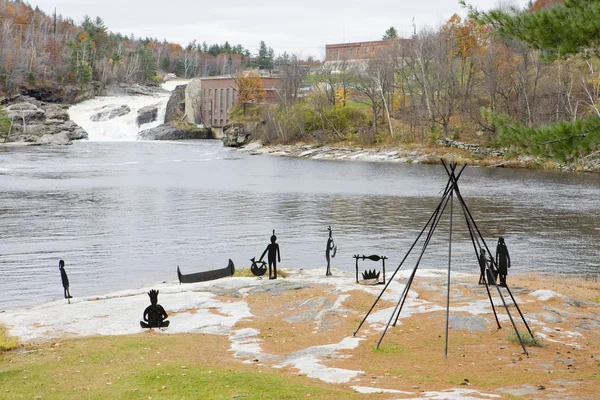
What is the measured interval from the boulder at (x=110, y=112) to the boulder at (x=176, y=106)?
24.5 feet

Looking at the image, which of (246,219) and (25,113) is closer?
(246,219)

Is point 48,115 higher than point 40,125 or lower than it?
higher

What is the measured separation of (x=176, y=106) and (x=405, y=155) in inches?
2366

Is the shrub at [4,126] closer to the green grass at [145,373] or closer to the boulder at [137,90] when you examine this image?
the boulder at [137,90]

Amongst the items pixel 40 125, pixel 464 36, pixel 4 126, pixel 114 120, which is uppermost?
pixel 464 36

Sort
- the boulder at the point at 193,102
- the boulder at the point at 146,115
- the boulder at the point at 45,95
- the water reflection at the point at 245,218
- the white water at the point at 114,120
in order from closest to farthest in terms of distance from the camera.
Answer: the water reflection at the point at 245,218, the white water at the point at 114,120, the boulder at the point at 146,115, the boulder at the point at 193,102, the boulder at the point at 45,95

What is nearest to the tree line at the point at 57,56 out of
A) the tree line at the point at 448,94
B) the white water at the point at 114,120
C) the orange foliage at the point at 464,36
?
the white water at the point at 114,120

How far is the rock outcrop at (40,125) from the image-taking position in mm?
104000

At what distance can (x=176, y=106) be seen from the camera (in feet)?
425

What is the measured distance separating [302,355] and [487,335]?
4.17 metres

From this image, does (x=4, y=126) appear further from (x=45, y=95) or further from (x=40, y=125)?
(x=45, y=95)

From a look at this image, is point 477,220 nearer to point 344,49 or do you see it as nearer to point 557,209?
point 557,209

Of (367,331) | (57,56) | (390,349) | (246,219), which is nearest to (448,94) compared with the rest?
(246,219)

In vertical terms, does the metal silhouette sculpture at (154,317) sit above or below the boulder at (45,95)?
below
